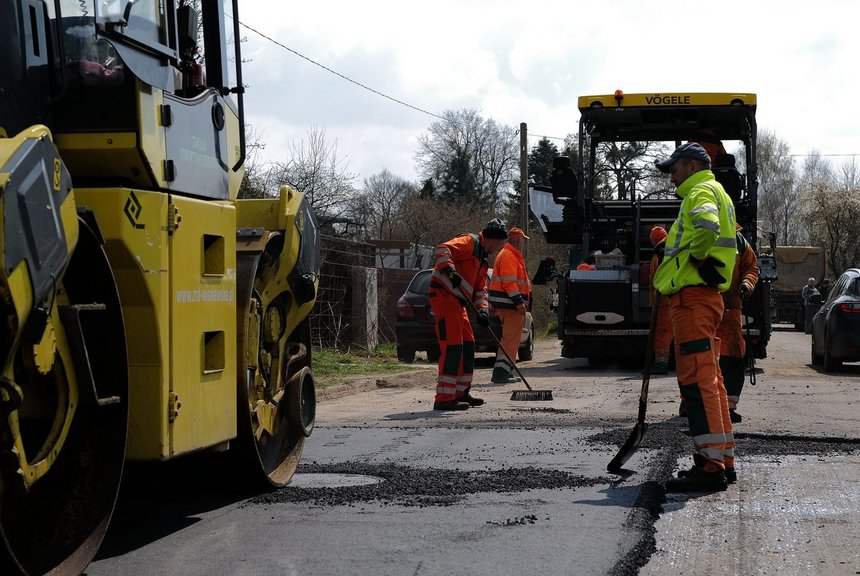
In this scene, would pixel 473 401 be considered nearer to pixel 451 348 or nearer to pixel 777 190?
pixel 451 348

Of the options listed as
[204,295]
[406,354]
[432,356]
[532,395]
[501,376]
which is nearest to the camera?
[204,295]

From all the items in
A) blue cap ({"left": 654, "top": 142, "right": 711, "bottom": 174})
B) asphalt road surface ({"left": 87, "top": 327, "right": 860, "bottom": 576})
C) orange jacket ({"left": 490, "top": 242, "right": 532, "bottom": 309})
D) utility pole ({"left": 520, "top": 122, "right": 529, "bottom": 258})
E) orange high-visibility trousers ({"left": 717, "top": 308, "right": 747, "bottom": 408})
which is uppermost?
utility pole ({"left": 520, "top": 122, "right": 529, "bottom": 258})

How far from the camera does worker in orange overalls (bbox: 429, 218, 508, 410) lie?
1113 cm

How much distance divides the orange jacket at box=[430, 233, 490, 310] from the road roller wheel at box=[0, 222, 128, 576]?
273 inches

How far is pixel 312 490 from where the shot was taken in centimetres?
616

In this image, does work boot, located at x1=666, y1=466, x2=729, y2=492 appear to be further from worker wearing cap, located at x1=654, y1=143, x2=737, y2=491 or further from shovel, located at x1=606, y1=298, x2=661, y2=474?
shovel, located at x1=606, y1=298, x2=661, y2=474

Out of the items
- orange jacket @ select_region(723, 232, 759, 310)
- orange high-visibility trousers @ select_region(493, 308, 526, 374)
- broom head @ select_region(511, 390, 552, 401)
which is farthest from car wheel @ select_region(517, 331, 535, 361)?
orange jacket @ select_region(723, 232, 759, 310)

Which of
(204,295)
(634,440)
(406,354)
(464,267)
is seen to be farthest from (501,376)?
(204,295)

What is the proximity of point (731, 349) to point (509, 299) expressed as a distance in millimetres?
5461

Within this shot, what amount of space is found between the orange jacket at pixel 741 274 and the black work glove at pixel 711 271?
2.60 m

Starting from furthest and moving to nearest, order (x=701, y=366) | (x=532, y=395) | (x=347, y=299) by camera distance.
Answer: (x=347, y=299) < (x=532, y=395) < (x=701, y=366)

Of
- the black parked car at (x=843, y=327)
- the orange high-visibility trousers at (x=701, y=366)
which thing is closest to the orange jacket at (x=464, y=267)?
the orange high-visibility trousers at (x=701, y=366)

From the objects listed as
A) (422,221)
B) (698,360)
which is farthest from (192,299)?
(422,221)

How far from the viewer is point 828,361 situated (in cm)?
1631
